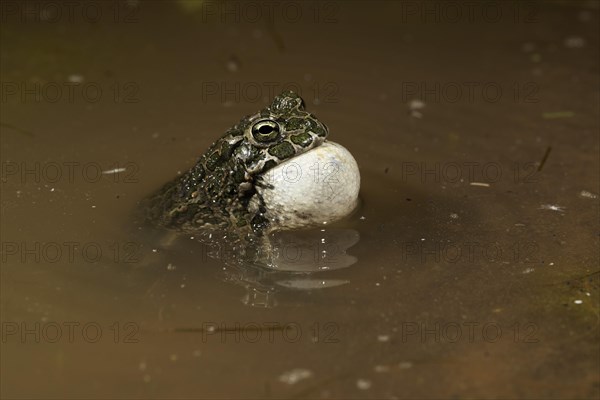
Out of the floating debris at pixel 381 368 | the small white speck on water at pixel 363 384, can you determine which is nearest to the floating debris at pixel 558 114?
the floating debris at pixel 381 368

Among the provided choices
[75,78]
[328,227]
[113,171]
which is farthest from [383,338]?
[75,78]

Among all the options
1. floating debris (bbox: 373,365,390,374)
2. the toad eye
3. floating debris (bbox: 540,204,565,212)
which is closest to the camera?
floating debris (bbox: 373,365,390,374)

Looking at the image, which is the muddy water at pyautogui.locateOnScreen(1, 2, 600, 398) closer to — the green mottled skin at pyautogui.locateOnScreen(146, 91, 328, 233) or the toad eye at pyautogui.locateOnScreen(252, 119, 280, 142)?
the green mottled skin at pyautogui.locateOnScreen(146, 91, 328, 233)

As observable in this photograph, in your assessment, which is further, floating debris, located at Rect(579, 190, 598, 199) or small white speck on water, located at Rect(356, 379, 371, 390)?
floating debris, located at Rect(579, 190, 598, 199)

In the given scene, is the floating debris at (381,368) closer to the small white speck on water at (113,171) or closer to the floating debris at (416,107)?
the small white speck on water at (113,171)

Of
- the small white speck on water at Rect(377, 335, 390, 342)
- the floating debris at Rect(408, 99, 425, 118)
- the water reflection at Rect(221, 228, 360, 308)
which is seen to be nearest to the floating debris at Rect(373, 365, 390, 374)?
the small white speck on water at Rect(377, 335, 390, 342)

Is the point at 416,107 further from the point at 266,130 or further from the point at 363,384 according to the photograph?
the point at 363,384

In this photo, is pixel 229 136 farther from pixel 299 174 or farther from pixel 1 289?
pixel 1 289
